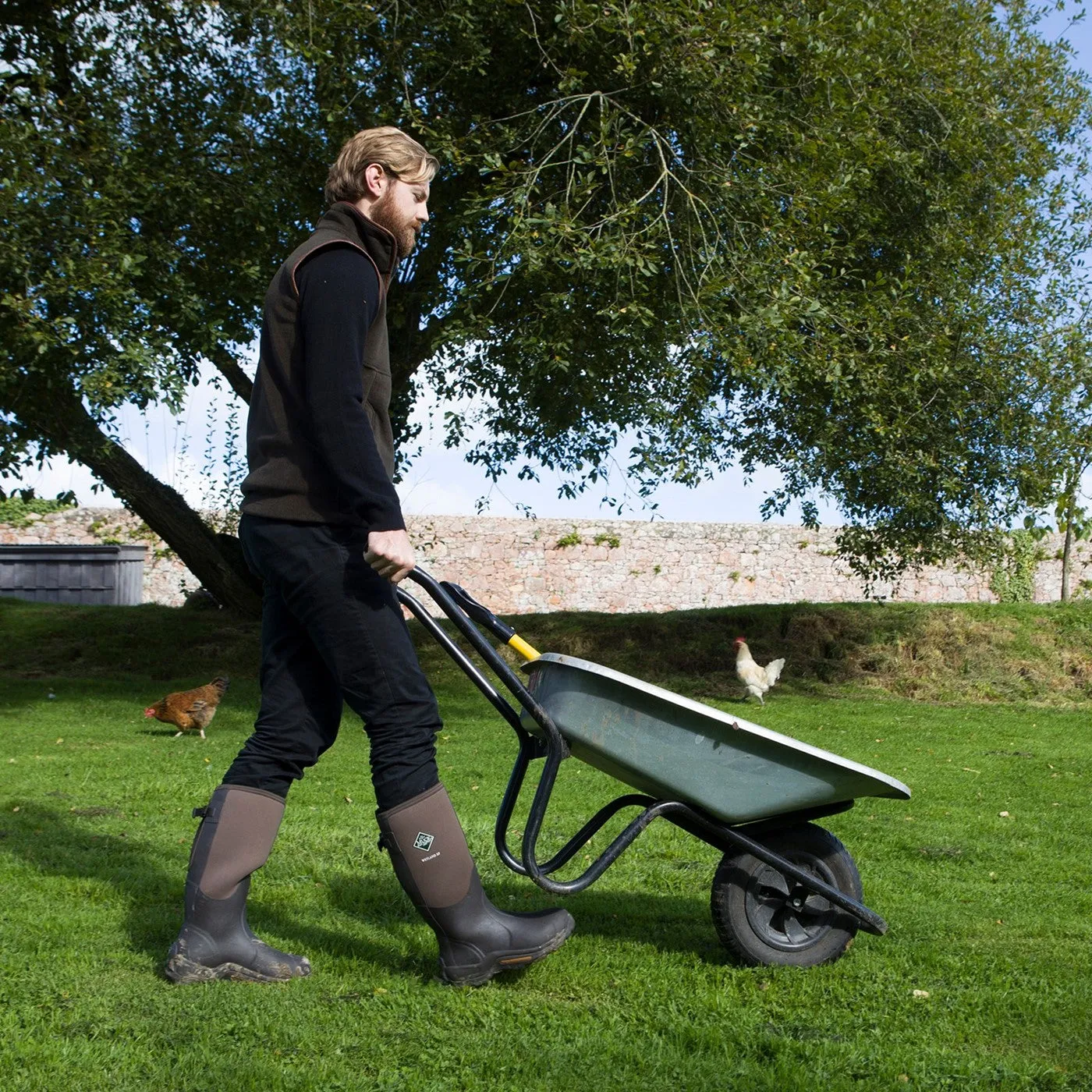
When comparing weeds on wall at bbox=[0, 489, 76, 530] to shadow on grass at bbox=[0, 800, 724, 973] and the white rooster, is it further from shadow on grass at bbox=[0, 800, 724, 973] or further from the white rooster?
shadow on grass at bbox=[0, 800, 724, 973]

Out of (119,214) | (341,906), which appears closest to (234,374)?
(119,214)

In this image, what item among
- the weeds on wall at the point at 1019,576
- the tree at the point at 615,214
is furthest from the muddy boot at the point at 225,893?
the weeds on wall at the point at 1019,576

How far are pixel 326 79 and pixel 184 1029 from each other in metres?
8.56

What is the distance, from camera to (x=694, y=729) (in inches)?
115

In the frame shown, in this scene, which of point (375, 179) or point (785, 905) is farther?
point (785, 905)

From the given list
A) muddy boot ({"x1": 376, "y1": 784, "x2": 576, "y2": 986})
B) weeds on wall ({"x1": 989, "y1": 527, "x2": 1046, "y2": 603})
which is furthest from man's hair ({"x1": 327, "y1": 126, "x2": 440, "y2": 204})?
weeds on wall ({"x1": 989, "y1": 527, "x2": 1046, "y2": 603})

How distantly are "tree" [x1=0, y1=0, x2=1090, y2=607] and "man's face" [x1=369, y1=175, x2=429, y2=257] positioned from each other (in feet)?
19.0

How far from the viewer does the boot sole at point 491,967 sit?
2.87 meters

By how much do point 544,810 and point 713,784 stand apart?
1.42ft

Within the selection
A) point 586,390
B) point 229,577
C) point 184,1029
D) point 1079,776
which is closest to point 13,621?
point 229,577

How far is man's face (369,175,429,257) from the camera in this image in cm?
295

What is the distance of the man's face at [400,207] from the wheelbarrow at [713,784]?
846 mm

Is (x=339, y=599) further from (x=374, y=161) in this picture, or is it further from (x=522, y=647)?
(x=374, y=161)

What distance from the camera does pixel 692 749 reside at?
293 cm
